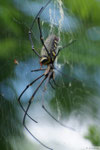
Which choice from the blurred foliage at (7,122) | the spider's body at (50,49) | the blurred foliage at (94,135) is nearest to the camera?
the blurred foliage at (94,135)

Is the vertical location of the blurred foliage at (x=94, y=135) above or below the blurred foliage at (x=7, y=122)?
above

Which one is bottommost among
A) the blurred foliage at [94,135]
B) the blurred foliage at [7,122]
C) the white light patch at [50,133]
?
the white light patch at [50,133]

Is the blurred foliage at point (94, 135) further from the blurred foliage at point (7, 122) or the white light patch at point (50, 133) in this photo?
the blurred foliage at point (7, 122)

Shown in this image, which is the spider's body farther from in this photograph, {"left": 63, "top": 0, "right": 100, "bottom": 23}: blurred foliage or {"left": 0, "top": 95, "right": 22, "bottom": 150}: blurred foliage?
{"left": 0, "top": 95, "right": 22, "bottom": 150}: blurred foliage

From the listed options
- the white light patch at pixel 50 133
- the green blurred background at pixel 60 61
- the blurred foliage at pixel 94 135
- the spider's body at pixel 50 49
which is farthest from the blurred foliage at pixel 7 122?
the blurred foliage at pixel 94 135

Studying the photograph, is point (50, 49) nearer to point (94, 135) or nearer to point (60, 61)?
point (94, 135)

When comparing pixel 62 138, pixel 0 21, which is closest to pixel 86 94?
pixel 62 138
